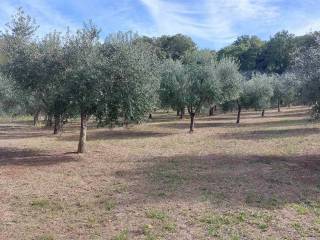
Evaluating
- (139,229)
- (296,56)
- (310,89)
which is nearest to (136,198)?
(139,229)

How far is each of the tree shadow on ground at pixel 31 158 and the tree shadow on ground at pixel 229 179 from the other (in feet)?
11.6

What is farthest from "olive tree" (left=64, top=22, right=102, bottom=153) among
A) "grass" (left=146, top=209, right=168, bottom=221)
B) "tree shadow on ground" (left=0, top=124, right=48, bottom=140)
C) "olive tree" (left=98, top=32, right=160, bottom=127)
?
"tree shadow on ground" (left=0, top=124, right=48, bottom=140)

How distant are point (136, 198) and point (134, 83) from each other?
7.19 metres

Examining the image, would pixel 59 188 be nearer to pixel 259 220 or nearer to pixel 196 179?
pixel 196 179

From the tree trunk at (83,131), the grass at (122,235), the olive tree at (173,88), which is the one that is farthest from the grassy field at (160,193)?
the olive tree at (173,88)

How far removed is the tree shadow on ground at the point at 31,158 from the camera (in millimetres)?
16422

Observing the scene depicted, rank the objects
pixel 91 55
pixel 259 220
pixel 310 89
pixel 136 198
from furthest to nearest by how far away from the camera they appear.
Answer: pixel 91 55, pixel 310 89, pixel 136 198, pixel 259 220

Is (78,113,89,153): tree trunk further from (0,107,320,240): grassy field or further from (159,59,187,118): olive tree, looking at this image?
(159,59,187,118): olive tree

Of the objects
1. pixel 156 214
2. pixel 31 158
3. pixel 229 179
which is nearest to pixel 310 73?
pixel 229 179

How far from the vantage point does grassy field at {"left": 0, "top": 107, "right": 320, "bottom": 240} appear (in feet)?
27.0

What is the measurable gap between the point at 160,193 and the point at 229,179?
2.91 m

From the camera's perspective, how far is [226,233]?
26.3ft

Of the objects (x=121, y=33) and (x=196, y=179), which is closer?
(x=196, y=179)

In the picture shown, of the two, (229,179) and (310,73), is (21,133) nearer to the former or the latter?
(229,179)
